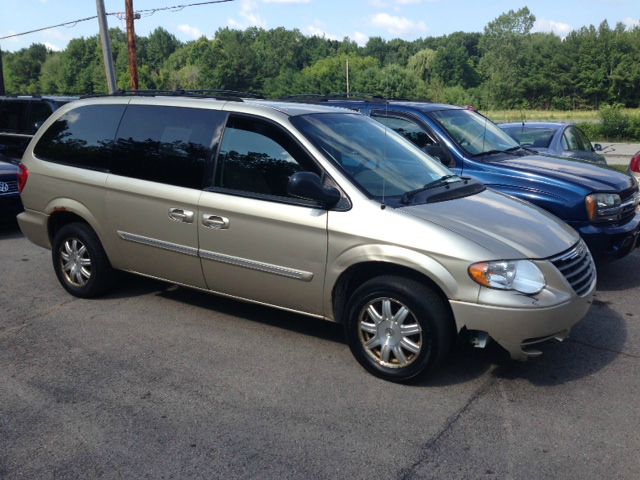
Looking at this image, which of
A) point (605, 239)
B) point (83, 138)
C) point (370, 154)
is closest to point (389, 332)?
point (370, 154)

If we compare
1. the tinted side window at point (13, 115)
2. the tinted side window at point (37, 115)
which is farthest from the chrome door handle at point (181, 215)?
the tinted side window at point (13, 115)

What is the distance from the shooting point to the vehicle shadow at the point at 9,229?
28.7ft

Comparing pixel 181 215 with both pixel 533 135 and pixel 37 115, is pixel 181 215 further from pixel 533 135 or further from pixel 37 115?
pixel 37 115

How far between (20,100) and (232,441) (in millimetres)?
10139

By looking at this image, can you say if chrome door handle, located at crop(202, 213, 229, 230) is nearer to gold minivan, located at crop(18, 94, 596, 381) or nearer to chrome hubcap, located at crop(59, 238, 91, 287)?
gold minivan, located at crop(18, 94, 596, 381)

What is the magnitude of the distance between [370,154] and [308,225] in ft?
2.76

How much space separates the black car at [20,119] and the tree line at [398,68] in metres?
Answer: 47.3

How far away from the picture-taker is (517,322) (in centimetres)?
375

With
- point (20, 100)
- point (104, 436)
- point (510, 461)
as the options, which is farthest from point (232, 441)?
point (20, 100)

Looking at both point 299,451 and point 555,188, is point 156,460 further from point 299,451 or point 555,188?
point 555,188

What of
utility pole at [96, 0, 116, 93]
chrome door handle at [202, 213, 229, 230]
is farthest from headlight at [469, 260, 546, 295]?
utility pole at [96, 0, 116, 93]

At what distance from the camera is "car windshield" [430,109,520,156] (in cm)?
686

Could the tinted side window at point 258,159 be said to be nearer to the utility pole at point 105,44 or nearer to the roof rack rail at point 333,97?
the roof rack rail at point 333,97

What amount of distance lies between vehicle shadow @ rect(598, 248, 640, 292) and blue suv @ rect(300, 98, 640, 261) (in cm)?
40
